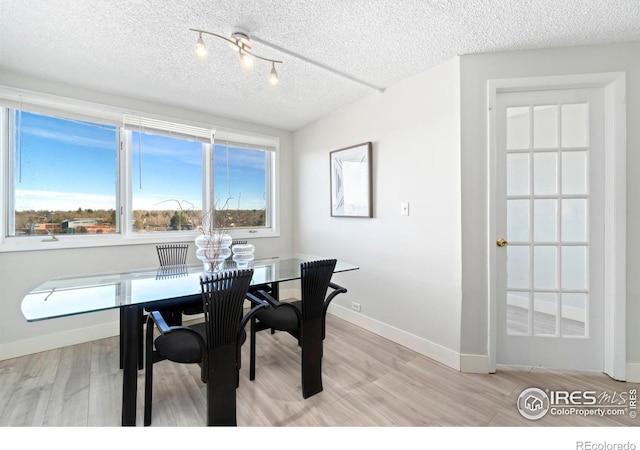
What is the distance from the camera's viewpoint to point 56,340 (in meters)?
2.57

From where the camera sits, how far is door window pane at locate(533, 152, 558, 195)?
2120 millimetres

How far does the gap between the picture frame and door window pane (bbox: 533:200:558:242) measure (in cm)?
142

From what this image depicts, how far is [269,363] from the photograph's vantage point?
233 cm

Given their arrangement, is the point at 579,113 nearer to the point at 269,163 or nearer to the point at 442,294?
the point at 442,294

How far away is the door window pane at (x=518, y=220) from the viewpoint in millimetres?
2164

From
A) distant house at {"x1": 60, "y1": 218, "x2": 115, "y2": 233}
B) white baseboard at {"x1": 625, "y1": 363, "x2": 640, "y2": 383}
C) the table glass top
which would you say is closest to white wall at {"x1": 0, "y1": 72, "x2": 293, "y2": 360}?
distant house at {"x1": 60, "y1": 218, "x2": 115, "y2": 233}

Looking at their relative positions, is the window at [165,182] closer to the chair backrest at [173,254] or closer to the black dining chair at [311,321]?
the chair backrest at [173,254]

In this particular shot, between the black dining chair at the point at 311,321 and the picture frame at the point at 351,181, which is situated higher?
the picture frame at the point at 351,181

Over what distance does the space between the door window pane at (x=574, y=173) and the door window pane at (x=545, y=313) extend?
83cm

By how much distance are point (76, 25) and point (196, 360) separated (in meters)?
2.31

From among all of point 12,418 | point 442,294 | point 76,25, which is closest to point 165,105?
point 76,25

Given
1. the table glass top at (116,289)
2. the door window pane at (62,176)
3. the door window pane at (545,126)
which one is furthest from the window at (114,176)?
the door window pane at (545,126)

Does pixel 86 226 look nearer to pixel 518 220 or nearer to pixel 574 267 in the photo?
pixel 518 220

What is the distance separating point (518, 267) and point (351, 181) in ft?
5.87
